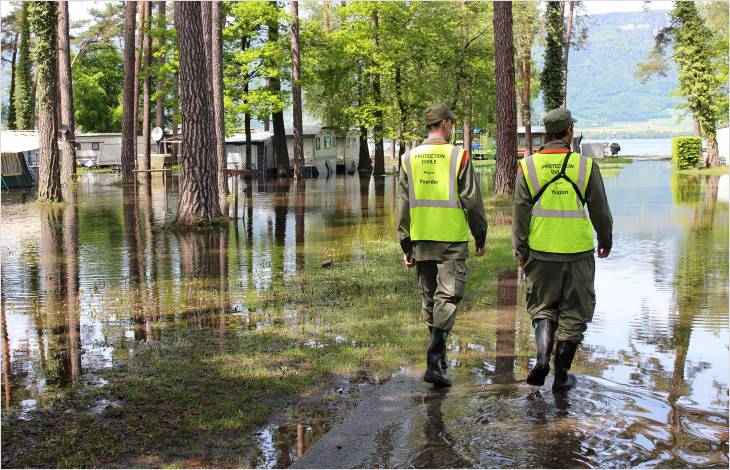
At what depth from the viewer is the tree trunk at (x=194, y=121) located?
1734 cm

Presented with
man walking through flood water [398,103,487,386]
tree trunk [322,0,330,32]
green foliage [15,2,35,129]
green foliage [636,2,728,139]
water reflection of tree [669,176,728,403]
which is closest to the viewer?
man walking through flood water [398,103,487,386]

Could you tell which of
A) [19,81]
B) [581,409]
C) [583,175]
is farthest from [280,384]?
[19,81]

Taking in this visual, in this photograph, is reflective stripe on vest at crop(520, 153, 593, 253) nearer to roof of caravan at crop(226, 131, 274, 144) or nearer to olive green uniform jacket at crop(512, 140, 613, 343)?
olive green uniform jacket at crop(512, 140, 613, 343)

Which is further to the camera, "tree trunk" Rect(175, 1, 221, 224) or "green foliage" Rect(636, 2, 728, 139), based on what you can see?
"green foliage" Rect(636, 2, 728, 139)

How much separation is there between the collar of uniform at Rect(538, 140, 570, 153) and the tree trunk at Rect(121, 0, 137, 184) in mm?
33348

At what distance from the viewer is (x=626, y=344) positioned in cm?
799

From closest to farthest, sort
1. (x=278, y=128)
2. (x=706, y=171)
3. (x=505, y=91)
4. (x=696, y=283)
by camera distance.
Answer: (x=696, y=283) → (x=505, y=91) → (x=706, y=171) → (x=278, y=128)

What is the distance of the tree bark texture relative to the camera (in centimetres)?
4306

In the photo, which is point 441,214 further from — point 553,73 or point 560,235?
point 553,73

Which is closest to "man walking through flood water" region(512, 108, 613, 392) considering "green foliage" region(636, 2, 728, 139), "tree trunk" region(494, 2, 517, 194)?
"tree trunk" region(494, 2, 517, 194)

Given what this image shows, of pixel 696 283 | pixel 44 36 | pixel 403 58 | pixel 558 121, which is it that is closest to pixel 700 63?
pixel 403 58

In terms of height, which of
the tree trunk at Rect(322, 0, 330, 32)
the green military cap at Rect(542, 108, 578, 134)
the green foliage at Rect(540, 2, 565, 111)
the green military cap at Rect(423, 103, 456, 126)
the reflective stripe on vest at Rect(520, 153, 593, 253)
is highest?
the tree trunk at Rect(322, 0, 330, 32)

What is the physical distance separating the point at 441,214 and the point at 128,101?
34.2m

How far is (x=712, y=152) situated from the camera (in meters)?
45.0
